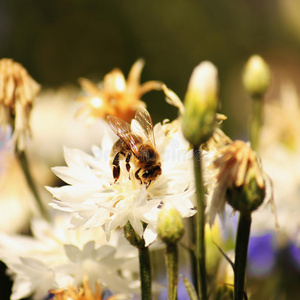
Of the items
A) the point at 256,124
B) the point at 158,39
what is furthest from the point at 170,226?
the point at 158,39

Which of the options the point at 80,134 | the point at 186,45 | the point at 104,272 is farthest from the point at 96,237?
the point at 186,45

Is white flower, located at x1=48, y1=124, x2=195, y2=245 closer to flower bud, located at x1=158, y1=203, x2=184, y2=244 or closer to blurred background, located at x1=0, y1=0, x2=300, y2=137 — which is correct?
flower bud, located at x1=158, y1=203, x2=184, y2=244

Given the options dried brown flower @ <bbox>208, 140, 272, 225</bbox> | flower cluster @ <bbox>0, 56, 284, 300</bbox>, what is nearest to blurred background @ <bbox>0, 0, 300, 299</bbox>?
Answer: flower cluster @ <bbox>0, 56, 284, 300</bbox>

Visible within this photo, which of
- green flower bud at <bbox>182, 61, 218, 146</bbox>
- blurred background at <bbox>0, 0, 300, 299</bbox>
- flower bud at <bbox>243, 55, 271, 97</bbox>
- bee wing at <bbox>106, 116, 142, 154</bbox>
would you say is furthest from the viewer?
blurred background at <bbox>0, 0, 300, 299</bbox>

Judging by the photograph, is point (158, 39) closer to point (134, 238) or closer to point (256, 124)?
point (256, 124)

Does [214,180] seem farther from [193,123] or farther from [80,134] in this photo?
[80,134]
